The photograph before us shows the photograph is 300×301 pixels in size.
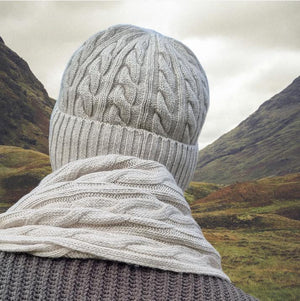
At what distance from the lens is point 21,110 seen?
12.8 metres

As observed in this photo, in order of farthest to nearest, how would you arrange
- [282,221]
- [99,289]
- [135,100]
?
[282,221]
[135,100]
[99,289]

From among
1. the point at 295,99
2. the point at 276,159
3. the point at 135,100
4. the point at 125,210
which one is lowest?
the point at 125,210

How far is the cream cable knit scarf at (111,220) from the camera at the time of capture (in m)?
0.77

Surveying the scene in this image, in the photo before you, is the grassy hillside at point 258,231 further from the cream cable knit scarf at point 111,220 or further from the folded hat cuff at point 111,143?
the cream cable knit scarf at point 111,220

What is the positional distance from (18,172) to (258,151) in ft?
29.2

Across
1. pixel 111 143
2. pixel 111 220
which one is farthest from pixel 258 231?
pixel 111 220

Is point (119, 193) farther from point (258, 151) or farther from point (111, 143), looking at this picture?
point (258, 151)

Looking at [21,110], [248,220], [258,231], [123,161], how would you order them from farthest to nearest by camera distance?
1. [21,110]
2. [248,220]
3. [258,231]
4. [123,161]

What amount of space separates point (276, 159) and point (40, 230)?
32.7ft

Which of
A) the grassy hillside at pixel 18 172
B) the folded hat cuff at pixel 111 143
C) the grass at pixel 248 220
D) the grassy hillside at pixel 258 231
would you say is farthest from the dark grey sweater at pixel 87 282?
the grassy hillside at pixel 18 172

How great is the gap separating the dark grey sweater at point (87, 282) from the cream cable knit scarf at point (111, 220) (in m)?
0.02

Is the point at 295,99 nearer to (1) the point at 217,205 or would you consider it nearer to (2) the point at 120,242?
(1) the point at 217,205

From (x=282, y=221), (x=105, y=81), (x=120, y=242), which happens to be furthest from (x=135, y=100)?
(x=282, y=221)

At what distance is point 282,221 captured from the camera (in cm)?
664
